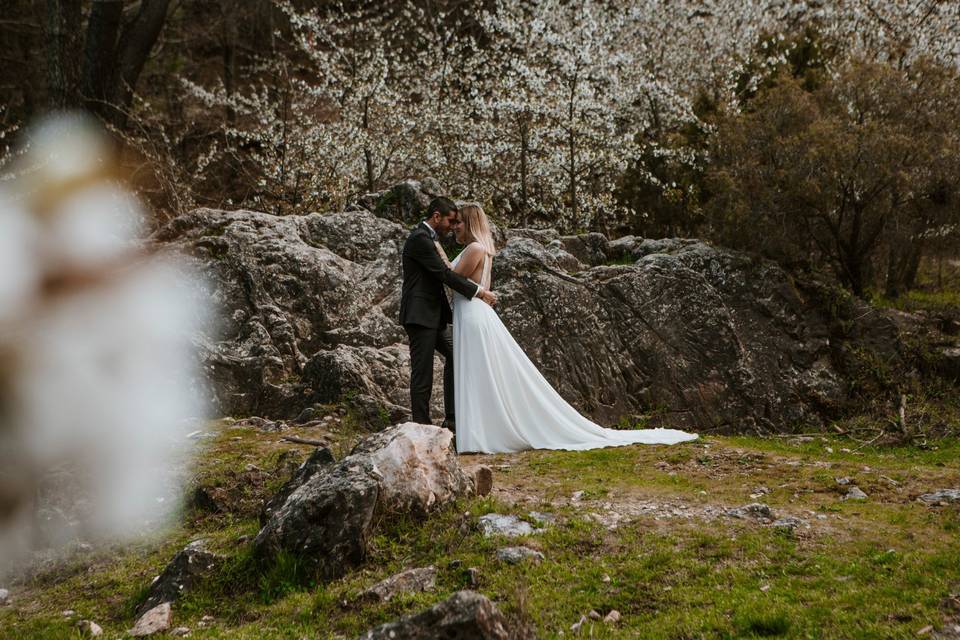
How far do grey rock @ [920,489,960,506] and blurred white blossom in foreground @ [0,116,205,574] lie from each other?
6858 millimetres

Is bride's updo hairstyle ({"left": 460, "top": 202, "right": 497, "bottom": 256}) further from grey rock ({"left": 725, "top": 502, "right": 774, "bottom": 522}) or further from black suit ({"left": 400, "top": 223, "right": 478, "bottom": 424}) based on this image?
grey rock ({"left": 725, "top": 502, "right": 774, "bottom": 522})

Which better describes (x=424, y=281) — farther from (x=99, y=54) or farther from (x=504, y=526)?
(x=99, y=54)

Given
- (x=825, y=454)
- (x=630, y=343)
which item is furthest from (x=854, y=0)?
(x=825, y=454)

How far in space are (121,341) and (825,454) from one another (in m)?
9.07

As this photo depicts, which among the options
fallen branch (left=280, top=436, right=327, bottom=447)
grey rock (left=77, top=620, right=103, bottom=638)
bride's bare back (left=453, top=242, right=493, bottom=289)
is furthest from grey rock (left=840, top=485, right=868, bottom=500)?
grey rock (left=77, top=620, right=103, bottom=638)

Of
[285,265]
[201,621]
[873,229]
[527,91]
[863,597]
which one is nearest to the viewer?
[863,597]

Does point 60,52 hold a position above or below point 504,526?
above

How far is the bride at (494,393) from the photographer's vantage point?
9.19 metres

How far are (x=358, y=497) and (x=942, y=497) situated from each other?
5.05m

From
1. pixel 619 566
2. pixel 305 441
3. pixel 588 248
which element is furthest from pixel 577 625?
pixel 588 248

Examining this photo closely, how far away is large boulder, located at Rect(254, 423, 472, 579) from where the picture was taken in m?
5.51

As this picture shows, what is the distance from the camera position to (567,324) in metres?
11.5

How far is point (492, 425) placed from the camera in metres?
9.22

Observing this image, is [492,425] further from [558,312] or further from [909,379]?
[909,379]
